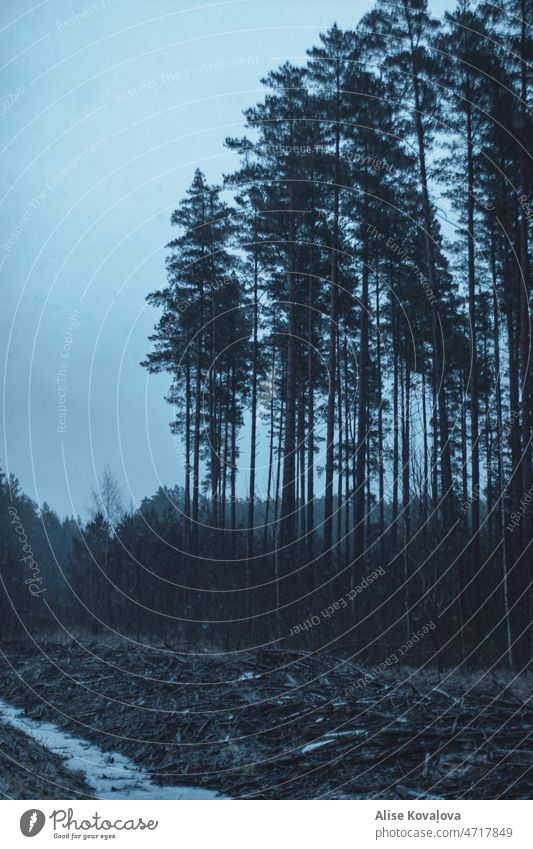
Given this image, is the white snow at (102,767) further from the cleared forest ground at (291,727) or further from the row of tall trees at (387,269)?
the row of tall trees at (387,269)

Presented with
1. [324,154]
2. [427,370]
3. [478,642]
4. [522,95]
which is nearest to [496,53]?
[522,95]

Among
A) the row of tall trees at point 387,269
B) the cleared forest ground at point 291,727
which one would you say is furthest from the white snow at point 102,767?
the row of tall trees at point 387,269

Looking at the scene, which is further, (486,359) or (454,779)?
(486,359)

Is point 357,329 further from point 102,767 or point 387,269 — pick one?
point 102,767

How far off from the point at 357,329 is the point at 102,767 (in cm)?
2235

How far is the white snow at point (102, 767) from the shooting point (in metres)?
8.02

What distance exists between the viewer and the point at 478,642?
48.4 ft

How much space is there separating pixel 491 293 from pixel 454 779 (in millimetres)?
21603

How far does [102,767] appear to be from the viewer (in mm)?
9125

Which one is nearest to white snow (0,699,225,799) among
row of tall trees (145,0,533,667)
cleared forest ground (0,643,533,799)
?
cleared forest ground (0,643,533,799)

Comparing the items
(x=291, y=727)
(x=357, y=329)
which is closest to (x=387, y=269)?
(x=357, y=329)

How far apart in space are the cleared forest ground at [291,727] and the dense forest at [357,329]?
8.06ft
